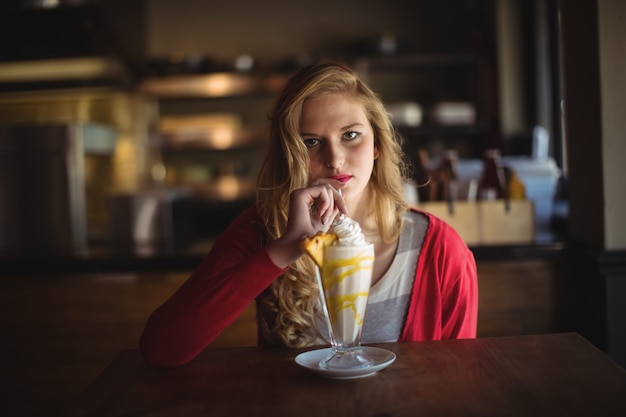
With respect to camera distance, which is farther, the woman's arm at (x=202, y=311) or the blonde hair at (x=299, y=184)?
the blonde hair at (x=299, y=184)

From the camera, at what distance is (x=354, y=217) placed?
1657 mm

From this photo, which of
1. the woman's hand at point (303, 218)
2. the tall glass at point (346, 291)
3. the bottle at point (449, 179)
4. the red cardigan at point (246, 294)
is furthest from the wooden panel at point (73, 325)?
the tall glass at point (346, 291)

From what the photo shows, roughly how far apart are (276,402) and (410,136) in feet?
16.1

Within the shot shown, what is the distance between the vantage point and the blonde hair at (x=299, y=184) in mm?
1516

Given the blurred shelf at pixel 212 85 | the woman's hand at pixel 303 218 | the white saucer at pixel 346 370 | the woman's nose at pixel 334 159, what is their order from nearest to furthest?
1. the white saucer at pixel 346 370
2. the woman's hand at pixel 303 218
3. the woman's nose at pixel 334 159
4. the blurred shelf at pixel 212 85

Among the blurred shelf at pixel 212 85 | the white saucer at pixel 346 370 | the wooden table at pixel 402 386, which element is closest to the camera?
the wooden table at pixel 402 386

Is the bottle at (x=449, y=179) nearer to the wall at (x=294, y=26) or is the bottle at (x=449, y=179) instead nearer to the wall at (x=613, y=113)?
the wall at (x=613, y=113)

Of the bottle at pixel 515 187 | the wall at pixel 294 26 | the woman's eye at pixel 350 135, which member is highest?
the wall at pixel 294 26

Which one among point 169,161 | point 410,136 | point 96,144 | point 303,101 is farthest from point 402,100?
point 303,101

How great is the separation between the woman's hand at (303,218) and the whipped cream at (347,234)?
133mm

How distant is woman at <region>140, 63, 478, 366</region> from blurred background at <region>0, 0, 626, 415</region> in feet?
2.93

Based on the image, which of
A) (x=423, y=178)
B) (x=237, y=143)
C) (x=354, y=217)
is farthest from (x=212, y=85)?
(x=354, y=217)

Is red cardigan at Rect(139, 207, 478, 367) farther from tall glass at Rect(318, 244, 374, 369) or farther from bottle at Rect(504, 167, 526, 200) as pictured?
bottle at Rect(504, 167, 526, 200)

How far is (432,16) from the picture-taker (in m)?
6.05
